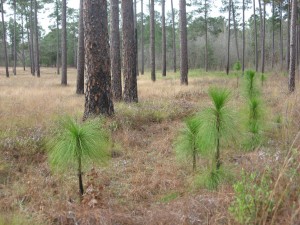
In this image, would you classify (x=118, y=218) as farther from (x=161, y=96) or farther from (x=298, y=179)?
(x=161, y=96)

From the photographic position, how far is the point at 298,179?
2668mm

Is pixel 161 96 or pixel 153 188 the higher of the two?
pixel 161 96

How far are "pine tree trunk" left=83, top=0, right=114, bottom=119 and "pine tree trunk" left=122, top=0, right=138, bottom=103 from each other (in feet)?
9.27

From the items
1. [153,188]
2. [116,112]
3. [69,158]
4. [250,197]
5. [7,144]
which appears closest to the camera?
[250,197]

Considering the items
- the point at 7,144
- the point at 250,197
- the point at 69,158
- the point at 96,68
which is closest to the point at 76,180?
the point at 69,158

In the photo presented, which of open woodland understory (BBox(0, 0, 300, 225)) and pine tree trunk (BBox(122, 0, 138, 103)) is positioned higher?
pine tree trunk (BBox(122, 0, 138, 103))

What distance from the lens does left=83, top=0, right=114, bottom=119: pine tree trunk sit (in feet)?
23.0

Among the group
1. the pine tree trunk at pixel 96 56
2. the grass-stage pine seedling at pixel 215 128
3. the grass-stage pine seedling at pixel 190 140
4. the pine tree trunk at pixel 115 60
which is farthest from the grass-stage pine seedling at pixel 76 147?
the pine tree trunk at pixel 115 60

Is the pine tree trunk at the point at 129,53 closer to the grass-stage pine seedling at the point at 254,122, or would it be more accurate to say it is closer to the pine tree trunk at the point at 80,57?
the pine tree trunk at the point at 80,57

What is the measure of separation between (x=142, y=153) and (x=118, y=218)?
8.89 feet

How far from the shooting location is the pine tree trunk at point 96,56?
7008 mm

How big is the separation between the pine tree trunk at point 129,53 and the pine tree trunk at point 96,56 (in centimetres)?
282

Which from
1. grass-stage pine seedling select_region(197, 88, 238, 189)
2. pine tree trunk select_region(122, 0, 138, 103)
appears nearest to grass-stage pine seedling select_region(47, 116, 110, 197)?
grass-stage pine seedling select_region(197, 88, 238, 189)

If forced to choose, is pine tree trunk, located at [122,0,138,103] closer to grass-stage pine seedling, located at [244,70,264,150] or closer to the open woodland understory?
the open woodland understory
